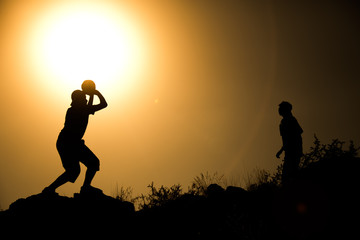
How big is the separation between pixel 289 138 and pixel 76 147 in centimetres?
503

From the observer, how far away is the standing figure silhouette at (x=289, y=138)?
7062 millimetres

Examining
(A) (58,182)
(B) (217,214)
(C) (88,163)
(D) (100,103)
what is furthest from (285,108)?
(A) (58,182)

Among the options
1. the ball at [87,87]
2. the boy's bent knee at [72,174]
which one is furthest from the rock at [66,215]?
the ball at [87,87]

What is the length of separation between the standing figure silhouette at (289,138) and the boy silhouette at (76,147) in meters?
4.46

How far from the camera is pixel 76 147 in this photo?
605cm

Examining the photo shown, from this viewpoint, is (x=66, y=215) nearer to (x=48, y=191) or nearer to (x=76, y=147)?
(x=48, y=191)

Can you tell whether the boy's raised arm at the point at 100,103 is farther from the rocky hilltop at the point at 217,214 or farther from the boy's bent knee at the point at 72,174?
the rocky hilltop at the point at 217,214

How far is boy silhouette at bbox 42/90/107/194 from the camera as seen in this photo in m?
5.96

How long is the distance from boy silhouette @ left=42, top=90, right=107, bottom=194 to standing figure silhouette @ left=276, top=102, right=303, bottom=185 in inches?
176

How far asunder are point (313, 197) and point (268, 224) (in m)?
0.90

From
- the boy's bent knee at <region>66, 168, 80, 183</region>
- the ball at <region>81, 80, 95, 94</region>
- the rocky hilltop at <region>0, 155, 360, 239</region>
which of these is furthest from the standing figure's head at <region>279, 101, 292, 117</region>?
the boy's bent knee at <region>66, 168, 80, 183</region>

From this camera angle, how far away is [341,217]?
443cm

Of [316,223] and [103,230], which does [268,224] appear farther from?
[103,230]

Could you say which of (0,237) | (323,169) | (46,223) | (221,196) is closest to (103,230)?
(46,223)
